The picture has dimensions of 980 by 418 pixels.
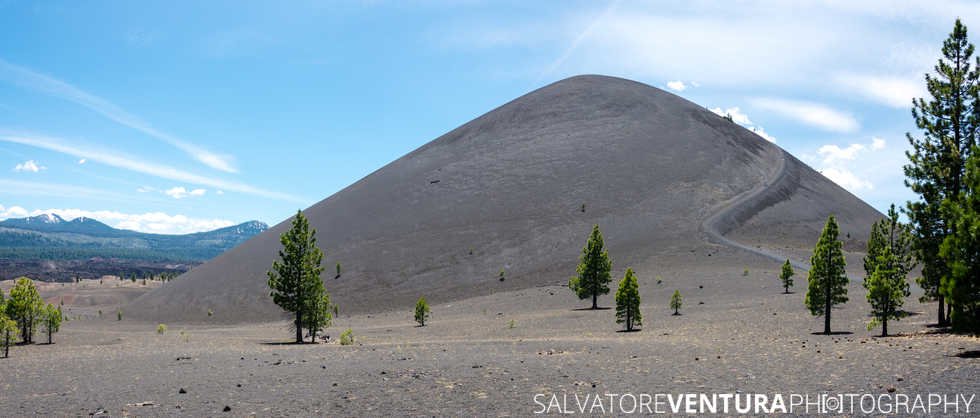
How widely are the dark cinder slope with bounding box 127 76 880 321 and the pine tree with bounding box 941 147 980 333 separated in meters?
45.8

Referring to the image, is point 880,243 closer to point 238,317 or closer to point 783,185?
point 238,317

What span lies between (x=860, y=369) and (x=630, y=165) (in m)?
81.9

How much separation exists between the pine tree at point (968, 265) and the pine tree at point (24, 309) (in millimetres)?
39096

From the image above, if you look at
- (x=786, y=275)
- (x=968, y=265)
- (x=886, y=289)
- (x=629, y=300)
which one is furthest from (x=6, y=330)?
(x=786, y=275)

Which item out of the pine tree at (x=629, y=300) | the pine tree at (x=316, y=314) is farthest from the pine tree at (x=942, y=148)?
the pine tree at (x=316, y=314)

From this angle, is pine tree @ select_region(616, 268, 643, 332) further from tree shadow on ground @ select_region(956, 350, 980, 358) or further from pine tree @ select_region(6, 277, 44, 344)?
pine tree @ select_region(6, 277, 44, 344)

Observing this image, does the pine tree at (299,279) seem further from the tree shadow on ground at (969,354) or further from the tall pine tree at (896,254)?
the tree shadow on ground at (969,354)

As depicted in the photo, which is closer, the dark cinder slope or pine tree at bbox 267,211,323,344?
pine tree at bbox 267,211,323,344

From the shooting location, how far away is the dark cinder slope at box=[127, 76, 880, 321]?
68000 mm

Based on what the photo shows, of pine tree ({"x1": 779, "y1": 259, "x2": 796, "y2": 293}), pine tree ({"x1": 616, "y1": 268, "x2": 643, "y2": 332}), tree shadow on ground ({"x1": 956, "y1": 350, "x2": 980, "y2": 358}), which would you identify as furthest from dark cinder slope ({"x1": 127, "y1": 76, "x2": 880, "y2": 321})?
tree shadow on ground ({"x1": 956, "y1": 350, "x2": 980, "y2": 358})

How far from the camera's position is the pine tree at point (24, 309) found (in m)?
31.0

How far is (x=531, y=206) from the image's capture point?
82.7 meters

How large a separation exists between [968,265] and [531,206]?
218 ft

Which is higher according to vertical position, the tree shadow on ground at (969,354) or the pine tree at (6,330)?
the tree shadow on ground at (969,354)
